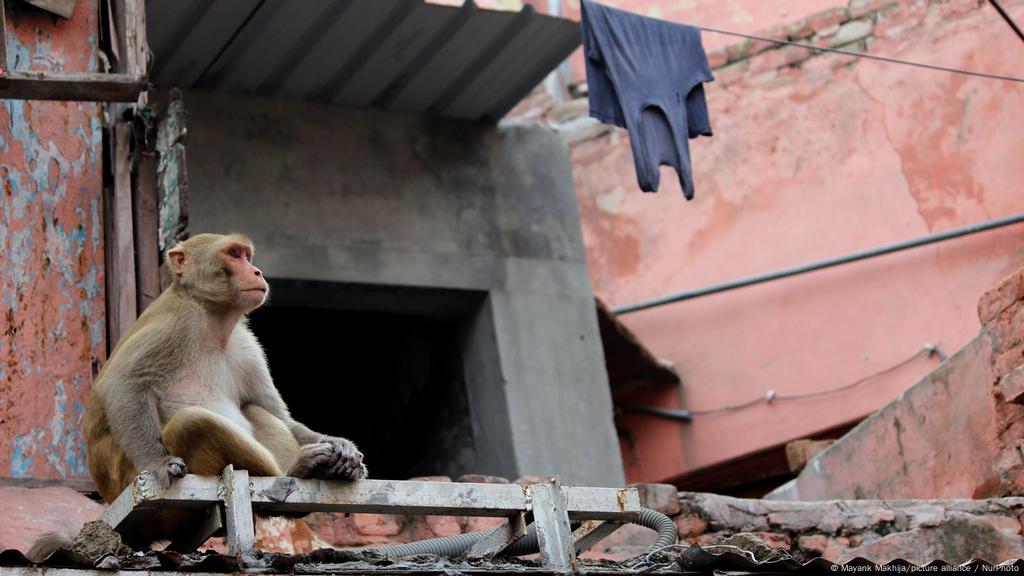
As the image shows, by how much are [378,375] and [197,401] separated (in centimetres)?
626

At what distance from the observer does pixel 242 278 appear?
6.98 m

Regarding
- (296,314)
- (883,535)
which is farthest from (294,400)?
(883,535)

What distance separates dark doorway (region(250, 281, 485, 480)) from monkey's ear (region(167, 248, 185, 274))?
3938 mm

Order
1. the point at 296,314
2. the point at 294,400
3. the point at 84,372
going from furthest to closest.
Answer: the point at 294,400
the point at 296,314
the point at 84,372

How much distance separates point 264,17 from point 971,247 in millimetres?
6032

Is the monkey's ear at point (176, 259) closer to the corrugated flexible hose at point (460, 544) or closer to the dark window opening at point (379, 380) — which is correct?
the corrugated flexible hose at point (460, 544)

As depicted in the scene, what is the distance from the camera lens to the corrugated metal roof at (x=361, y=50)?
10055mm

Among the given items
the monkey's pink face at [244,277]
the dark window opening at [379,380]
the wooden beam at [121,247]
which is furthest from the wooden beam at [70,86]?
the dark window opening at [379,380]

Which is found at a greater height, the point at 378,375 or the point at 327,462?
A: the point at 378,375

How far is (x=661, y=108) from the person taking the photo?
10453 mm

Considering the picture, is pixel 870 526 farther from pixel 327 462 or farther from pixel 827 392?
pixel 827 392

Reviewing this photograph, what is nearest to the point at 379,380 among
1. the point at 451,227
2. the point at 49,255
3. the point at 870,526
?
the point at 451,227

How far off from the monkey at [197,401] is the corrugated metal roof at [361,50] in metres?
3.10

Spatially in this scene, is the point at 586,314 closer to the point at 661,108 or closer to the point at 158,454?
the point at 661,108
